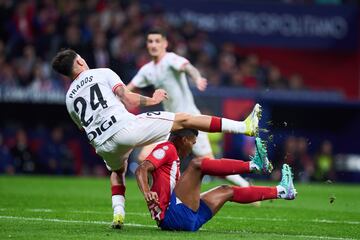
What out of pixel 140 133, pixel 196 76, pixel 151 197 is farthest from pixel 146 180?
pixel 196 76

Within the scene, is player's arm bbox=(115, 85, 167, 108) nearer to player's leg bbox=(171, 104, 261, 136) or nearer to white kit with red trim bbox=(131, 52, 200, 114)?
player's leg bbox=(171, 104, 261, 136)

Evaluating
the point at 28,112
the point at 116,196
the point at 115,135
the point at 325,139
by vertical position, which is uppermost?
the point at 115,135

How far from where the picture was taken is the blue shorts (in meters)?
10.2

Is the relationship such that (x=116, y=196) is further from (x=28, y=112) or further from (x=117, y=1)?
(x=117, y=1)

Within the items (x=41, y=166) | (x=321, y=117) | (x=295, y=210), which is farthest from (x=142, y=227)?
(x=321, y=117)

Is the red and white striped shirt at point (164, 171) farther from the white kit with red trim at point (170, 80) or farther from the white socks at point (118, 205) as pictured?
the white kit with red trim at point (170, 80)

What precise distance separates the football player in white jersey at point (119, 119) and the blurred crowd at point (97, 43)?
13536 millimetres

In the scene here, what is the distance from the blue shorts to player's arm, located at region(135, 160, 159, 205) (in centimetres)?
37

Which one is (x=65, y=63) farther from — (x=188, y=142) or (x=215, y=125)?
(x=215, y=125)

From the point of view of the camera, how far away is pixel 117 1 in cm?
2728

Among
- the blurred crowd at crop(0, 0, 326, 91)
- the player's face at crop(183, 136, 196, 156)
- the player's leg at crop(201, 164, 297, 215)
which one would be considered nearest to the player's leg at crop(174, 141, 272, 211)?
the player's leg at crop(201, 164, 297, 215)

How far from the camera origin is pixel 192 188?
10180 mm

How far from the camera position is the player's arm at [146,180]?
9.77 metres

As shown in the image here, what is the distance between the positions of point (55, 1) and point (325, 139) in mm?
9307
